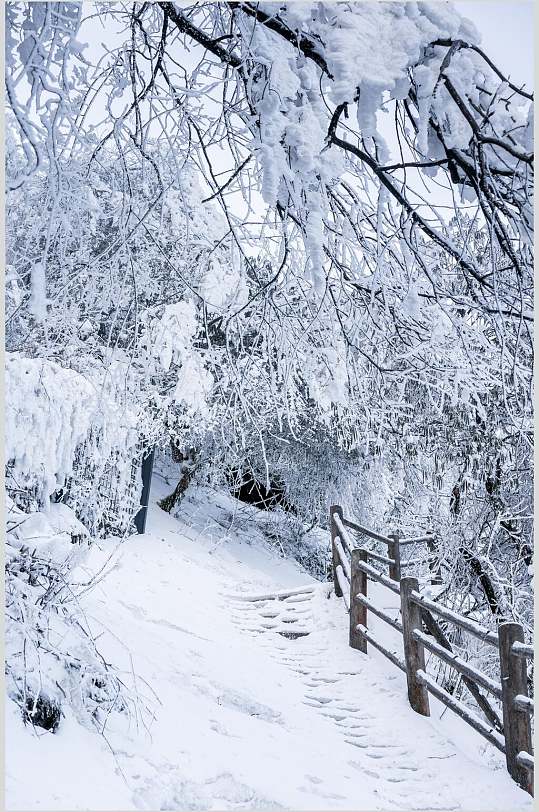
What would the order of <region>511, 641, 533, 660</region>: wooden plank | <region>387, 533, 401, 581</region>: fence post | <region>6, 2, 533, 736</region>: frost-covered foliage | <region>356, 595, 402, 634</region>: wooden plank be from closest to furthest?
<region>6, 2, 533, 736</region>: frost-covered foliage < <region>511, 641, 533, 660</region>: wooden plank < <region>356, 595, 402, 634</region>: wooden plank < <region>387, 533, 401, 581</region>: fence post

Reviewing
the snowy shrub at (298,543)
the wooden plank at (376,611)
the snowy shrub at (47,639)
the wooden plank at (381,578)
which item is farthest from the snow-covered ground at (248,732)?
the snowy shrub at (298,543)

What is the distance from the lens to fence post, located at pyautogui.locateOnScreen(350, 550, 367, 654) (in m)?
6.58

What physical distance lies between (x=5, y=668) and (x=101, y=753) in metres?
0.59

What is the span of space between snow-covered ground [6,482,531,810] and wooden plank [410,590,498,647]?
0.77 metres

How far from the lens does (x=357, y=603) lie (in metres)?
6.66

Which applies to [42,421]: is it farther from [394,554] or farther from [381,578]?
[394,554]

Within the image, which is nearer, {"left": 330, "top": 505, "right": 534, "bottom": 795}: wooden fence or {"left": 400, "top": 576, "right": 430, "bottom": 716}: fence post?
{"left": 330, "top": 505, "right": 534, "bottom": 795}: wooden fence

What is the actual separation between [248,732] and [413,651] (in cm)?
174

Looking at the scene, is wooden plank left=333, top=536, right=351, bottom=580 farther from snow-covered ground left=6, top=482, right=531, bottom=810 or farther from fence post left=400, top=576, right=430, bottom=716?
fence post left=400, top=576, right=430, bottom=716

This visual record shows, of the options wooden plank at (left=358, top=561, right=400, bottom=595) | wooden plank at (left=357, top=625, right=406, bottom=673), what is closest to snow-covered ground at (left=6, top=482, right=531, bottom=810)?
wooden plank at (left=357, top=625, right=406, bottom=673)

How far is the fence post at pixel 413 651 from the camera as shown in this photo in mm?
4945

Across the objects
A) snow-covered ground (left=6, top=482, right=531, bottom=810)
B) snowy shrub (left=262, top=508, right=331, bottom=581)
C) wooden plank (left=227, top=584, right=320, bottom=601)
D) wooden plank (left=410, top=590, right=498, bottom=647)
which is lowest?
snowy shrub (left=262, top=508, right=331, bottom=581)

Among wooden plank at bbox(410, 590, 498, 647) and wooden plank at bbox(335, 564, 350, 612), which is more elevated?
wooden plank at bbox(410, 590, 498, 647)

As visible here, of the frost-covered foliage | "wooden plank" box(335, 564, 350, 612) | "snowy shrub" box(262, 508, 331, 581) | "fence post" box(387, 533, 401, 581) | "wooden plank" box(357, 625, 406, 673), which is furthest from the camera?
"snowy shrub" box(262, 508, 331, 581)
